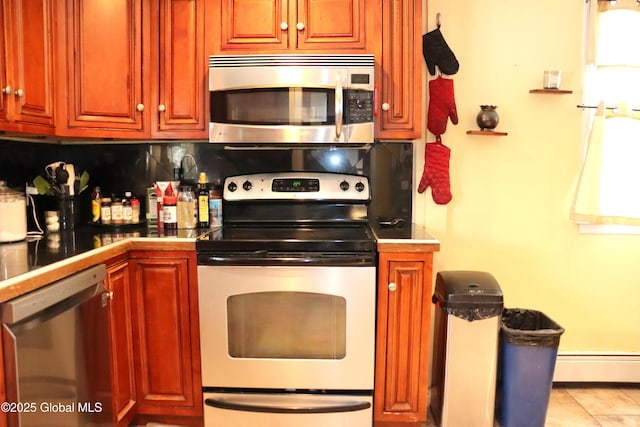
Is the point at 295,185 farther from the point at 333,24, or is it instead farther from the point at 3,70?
the point at 3,70

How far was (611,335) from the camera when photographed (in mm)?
2553

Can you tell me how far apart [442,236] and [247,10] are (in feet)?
4.98

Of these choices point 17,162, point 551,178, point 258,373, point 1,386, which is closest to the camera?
point 1,386

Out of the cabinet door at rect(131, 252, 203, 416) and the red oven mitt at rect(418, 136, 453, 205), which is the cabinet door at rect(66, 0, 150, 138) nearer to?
the cabinet door at rect(131, 252, 203, 416)

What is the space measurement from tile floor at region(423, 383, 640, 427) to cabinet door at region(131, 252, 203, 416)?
1.13 meters

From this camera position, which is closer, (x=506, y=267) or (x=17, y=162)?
(x=17, y=162)

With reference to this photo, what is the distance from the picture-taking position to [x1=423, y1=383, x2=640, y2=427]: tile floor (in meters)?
2.18

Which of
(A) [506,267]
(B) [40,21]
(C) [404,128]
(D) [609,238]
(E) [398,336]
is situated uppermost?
(B) [40,21]

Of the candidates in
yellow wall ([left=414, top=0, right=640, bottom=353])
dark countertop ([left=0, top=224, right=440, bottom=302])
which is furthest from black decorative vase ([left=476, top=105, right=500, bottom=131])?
dark countertop ([left=0, top=224, right=440, bottom=302])

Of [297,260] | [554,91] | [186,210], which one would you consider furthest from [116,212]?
[554,91]

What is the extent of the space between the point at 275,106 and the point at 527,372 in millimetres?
1652

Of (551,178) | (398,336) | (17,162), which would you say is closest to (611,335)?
(551,178)

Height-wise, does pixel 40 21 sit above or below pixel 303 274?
above

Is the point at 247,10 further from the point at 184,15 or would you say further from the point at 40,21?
the point at 40,21
